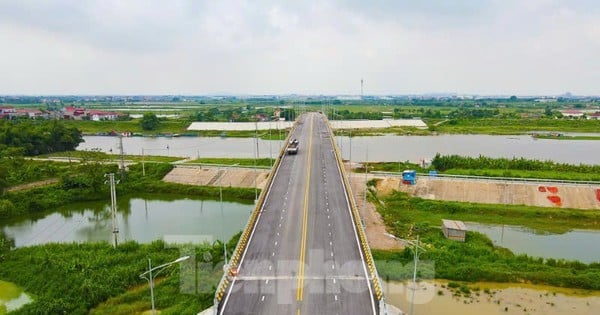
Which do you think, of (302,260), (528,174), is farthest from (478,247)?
(528,174)

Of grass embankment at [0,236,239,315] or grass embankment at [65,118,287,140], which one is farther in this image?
grass embankment at [65,118,287,140]

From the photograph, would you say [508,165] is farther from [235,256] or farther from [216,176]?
[235,256]

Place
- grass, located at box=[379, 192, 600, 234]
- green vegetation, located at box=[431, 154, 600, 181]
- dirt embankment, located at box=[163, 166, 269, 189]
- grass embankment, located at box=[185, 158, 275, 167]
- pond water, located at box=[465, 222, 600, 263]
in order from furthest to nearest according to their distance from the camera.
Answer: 1. grass embankment, located at box=[185, 158, 275, 167]
2. dirt embankment, located at box=[163, 166, 269, 189]
3. green vegetation, located at box=[431, 154, 600, 181]
4. grass, located at box=[379, 192, 600, 234]
5. pond water, located at box=[465, 222, 600, 263]

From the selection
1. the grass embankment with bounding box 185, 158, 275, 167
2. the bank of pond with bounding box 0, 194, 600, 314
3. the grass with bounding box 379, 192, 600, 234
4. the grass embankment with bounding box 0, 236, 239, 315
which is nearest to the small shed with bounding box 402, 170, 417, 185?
the grass with bounding box 379, 192, 600, 234

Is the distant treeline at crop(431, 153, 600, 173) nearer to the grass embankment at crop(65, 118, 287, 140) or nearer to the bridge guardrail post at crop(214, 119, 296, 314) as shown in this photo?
the bridge guardrail post at crop(214, 119, 296, 314)

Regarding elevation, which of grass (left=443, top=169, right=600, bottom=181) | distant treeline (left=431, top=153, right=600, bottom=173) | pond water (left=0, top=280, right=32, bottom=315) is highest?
distant treeline (left=431, top=153, right=600, bottom=173)

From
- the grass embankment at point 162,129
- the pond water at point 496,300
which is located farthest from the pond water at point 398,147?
the pond water at point 496,300

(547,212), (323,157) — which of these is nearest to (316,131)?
(323,157)
